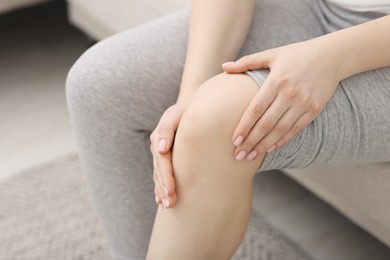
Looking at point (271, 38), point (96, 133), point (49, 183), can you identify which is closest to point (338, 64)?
point (271, 38)

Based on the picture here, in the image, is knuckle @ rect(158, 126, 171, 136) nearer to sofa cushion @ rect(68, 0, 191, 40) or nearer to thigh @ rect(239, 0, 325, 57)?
thigh @ rect(239, 0, 325, 57)

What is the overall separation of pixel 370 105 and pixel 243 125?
188mm

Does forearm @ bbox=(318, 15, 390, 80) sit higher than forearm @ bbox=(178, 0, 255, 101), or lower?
higher

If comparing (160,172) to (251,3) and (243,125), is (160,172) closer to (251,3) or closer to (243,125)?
(243,125)

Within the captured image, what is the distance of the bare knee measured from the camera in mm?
785

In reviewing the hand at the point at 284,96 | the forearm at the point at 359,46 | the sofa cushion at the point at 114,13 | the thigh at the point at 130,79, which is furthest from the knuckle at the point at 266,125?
the sofa cushion at the point at 114,13

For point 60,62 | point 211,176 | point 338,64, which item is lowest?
point 60,62

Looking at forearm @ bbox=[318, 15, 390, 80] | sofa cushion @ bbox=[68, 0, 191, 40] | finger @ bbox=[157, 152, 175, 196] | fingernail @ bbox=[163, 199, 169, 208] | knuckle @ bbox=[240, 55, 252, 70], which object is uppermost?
forearm @ bbox=[318, 15, 390, 80]

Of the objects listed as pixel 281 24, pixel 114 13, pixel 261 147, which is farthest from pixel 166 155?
pixel 114 13

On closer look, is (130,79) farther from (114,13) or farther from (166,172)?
(114,13)

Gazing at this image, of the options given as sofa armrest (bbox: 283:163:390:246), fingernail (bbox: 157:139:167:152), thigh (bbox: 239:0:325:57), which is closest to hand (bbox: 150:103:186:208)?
fingernail (bbox: 157:139:167:152)

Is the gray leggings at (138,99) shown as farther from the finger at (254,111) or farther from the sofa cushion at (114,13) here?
the sofa cushion at (114,13)

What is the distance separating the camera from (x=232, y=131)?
0.79 meters

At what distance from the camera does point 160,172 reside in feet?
2.74
